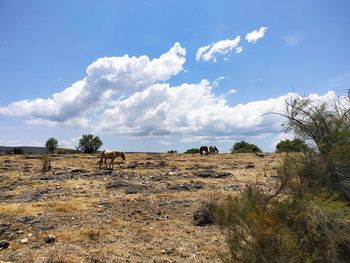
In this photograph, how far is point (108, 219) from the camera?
44.2ft

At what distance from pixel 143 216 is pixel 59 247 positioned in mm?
3914

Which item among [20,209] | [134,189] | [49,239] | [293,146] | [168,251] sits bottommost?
[168,251]

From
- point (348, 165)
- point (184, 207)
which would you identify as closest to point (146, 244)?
point (184, 207)

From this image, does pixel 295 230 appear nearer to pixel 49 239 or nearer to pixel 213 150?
pixel 49 239

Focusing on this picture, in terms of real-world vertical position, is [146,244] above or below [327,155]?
below

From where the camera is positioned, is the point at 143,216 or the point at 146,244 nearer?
the point at 146,244

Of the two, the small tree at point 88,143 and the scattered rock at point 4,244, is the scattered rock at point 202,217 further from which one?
the small tree at point 88,143

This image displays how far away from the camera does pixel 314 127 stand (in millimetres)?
8719

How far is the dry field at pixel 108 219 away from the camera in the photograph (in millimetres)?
10328

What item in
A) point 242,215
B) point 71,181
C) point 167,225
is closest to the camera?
point 242,215

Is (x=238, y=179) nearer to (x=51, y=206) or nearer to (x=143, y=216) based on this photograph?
(x=143, y=216)

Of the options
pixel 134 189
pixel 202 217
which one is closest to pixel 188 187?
pixel 134 189

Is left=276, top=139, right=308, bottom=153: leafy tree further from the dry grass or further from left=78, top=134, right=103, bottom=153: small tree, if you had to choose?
left=78, top=134, right=103, bottom=153: small tree

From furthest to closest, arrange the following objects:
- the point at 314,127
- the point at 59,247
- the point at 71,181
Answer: the point at 71,181, the point at 59,247, the point at 314,127
